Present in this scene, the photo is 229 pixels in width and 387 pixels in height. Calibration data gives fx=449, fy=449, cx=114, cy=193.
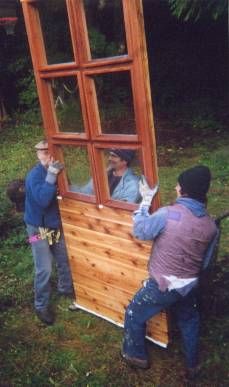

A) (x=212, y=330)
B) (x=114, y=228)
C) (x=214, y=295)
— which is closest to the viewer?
(x=114, y=228)

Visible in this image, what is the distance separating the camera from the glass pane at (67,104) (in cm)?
383

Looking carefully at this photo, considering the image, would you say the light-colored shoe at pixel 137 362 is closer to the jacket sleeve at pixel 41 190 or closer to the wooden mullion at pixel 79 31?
the jacket sleeve at pixel 41 190

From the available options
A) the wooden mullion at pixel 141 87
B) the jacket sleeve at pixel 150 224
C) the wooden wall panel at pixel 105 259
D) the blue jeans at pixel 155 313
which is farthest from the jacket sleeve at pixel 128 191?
the blue jeans at pixel 155 313

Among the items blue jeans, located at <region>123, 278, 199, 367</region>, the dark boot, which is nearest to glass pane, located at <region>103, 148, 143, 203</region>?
blue jeans, located at <region>123, 278, 199, 367</region>

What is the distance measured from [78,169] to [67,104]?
0.62 metres

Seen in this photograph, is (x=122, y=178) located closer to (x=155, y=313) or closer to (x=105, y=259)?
(x=105, y=259)

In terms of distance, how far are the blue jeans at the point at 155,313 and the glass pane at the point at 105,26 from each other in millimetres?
→ 1851

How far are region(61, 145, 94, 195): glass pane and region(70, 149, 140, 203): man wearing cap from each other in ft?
0.19

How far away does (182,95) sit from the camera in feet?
43.8

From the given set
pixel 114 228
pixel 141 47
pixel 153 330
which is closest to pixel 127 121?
pixel 141 47

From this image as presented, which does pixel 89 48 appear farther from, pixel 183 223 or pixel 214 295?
pixel 214 295

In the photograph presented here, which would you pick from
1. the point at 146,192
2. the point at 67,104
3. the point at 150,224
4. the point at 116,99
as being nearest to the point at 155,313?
the point at 150,224

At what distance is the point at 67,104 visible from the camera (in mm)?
3885

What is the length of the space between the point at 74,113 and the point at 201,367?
2.43 m
